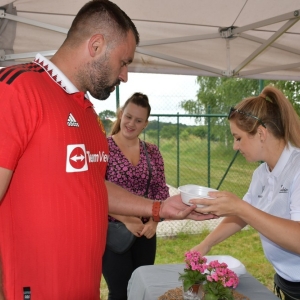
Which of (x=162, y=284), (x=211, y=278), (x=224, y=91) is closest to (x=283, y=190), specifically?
(x=211, y=278)

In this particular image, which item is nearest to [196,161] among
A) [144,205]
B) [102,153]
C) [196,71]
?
[196,71]

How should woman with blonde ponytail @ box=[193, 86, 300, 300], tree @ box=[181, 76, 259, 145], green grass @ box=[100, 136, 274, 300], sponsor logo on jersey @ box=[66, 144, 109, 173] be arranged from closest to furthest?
sponsor logo on jersey @ box=[66, 144, 109, 173]
woman with blonde ponytail @ box=[193, 86, 300, 300]
green grass @ box=[100, 136, 274, 300]
tree @ box=[181, 76, 259, 145]

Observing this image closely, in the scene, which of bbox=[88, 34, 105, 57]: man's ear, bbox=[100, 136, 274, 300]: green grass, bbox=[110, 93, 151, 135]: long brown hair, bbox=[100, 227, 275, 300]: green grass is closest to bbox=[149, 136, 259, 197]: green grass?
bbox=[100, 136, 274, 300]: green grass

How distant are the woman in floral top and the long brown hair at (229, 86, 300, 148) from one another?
1165 millimetres

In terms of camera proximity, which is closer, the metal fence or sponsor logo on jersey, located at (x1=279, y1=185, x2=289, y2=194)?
sponsor logo on jersey, located at (x1=279, y1=185, x2=289, y2=194)

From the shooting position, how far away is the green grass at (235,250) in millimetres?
5702

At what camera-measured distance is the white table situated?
2.01 meters

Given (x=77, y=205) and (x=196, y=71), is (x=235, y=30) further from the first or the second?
(x=77, y=205)

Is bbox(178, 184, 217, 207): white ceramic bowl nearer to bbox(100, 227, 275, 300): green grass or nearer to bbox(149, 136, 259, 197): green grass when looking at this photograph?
bbox(100, 227, 275, 300): green grass

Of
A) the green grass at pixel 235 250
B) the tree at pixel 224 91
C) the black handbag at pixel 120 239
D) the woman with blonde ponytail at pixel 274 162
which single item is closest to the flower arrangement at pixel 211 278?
the woman with blonde ponytail at pixel 274 162

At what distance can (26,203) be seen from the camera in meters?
1.24

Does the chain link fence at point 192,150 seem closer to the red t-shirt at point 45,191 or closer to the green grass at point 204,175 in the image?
the green grass at point 204,175

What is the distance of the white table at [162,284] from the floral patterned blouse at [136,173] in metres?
0.86

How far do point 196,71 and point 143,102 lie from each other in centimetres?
76
